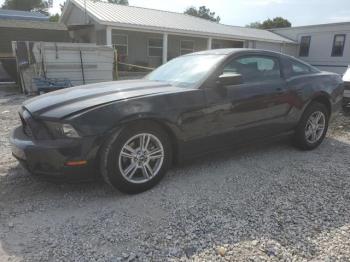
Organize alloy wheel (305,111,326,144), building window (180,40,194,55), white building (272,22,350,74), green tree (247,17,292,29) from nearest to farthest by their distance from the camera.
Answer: alloy wheel (305,111,326,144) → building window (180,40,194,55) → white building (272,22,350,74) → green tree (247,17,292,29)

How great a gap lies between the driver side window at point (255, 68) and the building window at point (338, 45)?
20662 mm

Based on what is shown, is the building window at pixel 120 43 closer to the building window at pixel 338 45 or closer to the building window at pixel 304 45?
the building window at pixel 304 45

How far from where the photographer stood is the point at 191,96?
3479 mm

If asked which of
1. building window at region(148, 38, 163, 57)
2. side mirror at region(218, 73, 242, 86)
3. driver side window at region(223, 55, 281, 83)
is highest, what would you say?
building window at region(148, 38, 163, 57)

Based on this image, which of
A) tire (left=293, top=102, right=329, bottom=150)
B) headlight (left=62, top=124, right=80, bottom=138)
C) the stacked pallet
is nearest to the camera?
headlight (left=62, top=124, right=80, bottom=138)

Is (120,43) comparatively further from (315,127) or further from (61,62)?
(315,127)

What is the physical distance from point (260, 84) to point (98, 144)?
2301 mm

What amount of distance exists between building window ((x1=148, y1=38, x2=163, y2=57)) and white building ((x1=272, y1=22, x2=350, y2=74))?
11815 millimetres

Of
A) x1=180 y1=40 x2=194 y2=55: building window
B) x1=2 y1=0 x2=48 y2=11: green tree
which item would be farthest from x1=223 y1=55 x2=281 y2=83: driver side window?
x1=2 y1=0 x2=48 y2=11: green tree

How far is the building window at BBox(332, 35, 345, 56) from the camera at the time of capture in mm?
21766

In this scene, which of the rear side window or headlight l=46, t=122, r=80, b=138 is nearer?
headlight l=46, t=122, r=80, b=138

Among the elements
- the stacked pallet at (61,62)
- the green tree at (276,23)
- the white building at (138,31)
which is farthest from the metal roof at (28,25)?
the green tree at (276,23)

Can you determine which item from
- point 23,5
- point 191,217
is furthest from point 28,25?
point 23,5

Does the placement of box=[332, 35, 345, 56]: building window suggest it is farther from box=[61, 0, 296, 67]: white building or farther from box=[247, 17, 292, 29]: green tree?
box=[247, 17, 292, 29]: green tree
